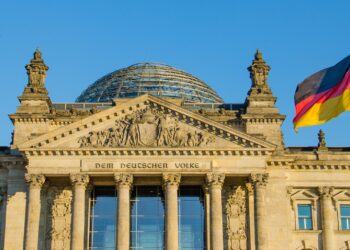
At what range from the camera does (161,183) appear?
6225 centimetres

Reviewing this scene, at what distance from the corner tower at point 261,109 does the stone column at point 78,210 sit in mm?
14882

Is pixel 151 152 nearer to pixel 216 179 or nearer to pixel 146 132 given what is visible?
pixel 146 132

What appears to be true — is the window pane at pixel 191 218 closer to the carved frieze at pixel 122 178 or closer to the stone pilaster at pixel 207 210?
the stone pilaster at pixel 207 210

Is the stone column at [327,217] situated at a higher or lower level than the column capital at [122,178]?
lower

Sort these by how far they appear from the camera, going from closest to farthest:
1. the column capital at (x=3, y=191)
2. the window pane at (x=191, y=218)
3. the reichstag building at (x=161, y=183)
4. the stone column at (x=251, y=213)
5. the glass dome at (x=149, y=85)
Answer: the stone column at (x=251, y=213) < the reichstag building at (x=161, y=183) < the window pane at (x=191, y=218) < the column capital at (x=3, y=191) < the glass dome at (x=149, y=85)

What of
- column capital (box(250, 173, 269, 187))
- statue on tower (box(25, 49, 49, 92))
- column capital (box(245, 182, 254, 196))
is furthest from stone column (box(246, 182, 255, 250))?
statue on tower (box(25, 49, 49, 92))

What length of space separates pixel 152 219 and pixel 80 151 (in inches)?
321

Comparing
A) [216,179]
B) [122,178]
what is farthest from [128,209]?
[216,179]

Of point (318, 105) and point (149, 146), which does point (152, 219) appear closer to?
point (149, 146)

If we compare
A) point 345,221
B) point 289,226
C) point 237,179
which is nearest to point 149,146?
point 237,179

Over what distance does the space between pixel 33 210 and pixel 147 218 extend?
9.31m

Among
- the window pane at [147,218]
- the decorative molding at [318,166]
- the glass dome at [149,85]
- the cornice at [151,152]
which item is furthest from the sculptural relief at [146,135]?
the glass dome at [149,85]

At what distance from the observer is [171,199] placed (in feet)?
198

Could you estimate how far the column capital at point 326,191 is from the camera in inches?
2552
